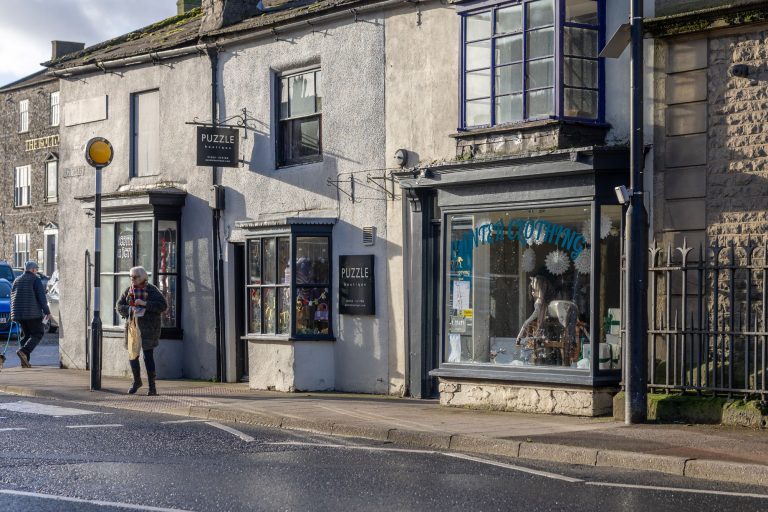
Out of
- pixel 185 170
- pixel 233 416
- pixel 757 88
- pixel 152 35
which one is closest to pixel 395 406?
pixel 233 416

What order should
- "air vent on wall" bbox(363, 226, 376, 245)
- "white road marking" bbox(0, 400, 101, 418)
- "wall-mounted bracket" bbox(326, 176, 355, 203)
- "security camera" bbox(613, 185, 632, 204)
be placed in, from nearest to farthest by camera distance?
"security camera" bbox(613, 185, 632, 204)
"white road marking" bbox(0, 400, 101, 418)
"air vent on wall" bbox(363, 226, 376, 245)
"wall-mounted bracket" bbox(326, 176, 355, 203)

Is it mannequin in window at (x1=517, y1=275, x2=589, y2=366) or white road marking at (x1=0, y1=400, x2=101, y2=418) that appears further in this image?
white road marking at (x1=0, y1=400, x2=101, y2=418)

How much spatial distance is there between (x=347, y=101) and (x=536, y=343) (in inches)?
195

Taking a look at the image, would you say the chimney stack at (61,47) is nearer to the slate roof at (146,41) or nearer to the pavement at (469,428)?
the slate roof at (146,41)

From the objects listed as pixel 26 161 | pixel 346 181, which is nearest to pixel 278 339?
pixel 346 181

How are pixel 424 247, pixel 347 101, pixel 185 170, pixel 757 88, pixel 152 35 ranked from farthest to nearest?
pixel 152 35 < pixel 185 170 < pixel 347 101 < pixel 424 247 < pixel 757 88

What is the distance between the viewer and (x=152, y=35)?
21.9 m

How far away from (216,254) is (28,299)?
14.0 feet

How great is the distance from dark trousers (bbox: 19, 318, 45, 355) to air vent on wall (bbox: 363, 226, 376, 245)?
7678 millimetres

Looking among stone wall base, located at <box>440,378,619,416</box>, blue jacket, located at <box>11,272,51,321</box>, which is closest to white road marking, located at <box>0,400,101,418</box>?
stone wall base, located at <box>440,378,619,416</box>

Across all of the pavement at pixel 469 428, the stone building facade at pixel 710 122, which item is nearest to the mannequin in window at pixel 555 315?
the pavement at pixel 469 428

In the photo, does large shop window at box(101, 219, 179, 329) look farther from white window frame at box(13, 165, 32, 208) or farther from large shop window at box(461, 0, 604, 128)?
white window frame at box(13, 165, 32, 208)

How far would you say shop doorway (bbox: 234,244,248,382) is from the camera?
19.0 metres

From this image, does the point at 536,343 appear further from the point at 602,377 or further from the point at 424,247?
the point at 424,247
